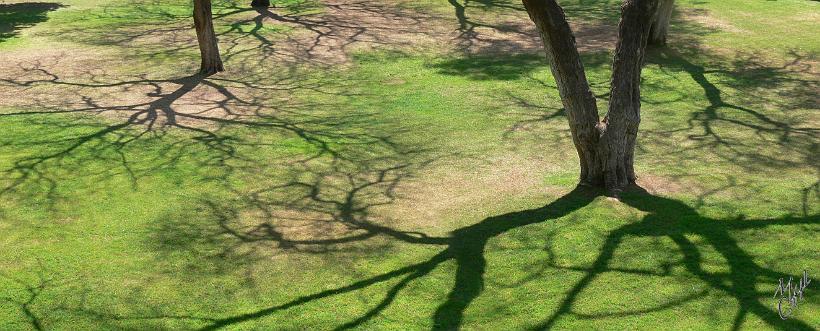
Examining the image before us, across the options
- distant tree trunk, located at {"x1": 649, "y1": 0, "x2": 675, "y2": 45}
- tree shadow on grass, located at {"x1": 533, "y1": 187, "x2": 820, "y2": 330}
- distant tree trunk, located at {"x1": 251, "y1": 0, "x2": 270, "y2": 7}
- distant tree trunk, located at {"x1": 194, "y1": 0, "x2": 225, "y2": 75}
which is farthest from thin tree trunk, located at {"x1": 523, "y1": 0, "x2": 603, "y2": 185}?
distant tree trunk, located at {"x1": 251, "y1": 0, "x2": 270, "y2": 7}

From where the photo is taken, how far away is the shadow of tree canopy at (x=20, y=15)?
17.7 meters

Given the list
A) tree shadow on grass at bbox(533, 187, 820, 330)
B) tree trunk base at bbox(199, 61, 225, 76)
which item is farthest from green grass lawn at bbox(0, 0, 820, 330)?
tree trunk base at bbox(199, 61, 225, 76)

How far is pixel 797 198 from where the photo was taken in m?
8.60

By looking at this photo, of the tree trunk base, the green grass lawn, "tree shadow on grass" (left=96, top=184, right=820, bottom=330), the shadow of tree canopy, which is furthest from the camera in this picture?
the shadow of tree canopy

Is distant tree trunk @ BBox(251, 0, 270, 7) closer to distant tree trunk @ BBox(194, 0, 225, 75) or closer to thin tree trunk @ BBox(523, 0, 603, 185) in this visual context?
distant tree trunk @ BBox(194, 0, 225, 75)

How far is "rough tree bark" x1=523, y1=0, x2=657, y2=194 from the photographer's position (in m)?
8.47

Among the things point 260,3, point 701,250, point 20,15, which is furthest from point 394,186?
point 20,15

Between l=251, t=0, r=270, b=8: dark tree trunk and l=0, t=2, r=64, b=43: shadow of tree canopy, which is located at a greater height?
l=251, t=0, r=270, b=8: dark tree trunk

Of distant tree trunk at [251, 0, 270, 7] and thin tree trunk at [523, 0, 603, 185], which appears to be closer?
thin tree trunk at [523, 0, 603, 185]

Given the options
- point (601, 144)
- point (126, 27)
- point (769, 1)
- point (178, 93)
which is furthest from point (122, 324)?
point (769, 1)

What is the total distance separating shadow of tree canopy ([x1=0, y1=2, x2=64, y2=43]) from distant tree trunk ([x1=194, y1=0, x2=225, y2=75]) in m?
4.80
